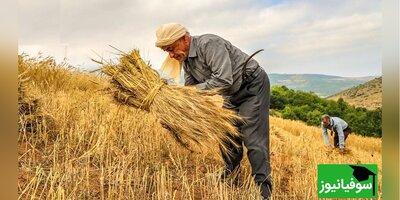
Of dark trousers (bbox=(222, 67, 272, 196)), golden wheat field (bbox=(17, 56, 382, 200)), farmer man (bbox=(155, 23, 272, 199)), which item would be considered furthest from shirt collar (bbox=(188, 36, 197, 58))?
golden wheat field (bbox=(17, 56, 382, 200))

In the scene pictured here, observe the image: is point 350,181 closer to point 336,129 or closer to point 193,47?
point 336,129

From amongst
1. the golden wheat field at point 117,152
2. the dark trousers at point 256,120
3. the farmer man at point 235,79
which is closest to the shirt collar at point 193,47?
the farmer man at point 235,79

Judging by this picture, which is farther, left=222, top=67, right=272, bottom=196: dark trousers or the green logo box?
left=222, top=67, right=272, bottom=196: dark trousers

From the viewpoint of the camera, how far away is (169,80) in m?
2.97

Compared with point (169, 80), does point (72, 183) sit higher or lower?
lower

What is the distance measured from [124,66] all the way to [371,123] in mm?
1208

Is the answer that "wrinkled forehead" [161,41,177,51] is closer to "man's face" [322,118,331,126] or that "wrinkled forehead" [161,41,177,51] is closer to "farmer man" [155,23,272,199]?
"farmer man" [155,23,272,199]

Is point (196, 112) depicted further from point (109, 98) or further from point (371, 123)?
point (371, 123)

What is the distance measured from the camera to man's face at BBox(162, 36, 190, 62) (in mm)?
2889

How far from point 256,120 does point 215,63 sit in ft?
1.20

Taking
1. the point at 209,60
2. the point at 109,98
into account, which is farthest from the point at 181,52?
the point at 109,98

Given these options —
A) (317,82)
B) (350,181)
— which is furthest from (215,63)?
(350,181)

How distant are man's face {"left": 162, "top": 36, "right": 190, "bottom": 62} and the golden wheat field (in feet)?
1.16
